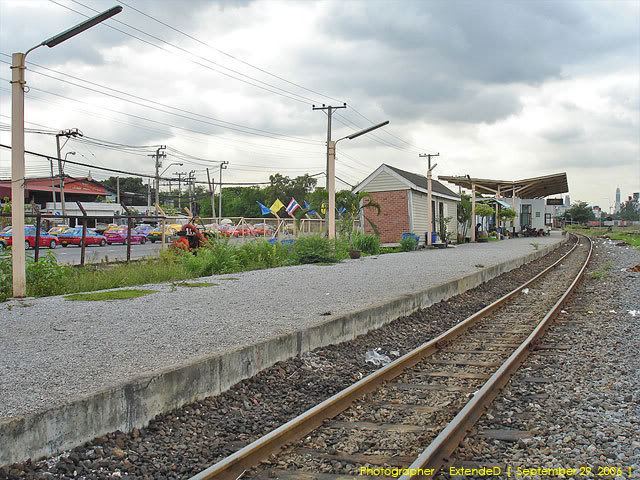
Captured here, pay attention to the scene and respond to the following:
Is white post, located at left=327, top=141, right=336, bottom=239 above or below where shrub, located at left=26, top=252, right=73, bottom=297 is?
above

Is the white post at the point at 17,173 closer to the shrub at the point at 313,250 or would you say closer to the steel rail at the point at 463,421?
the steel rail at the point at 463,421

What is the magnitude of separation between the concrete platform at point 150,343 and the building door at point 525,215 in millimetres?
56547

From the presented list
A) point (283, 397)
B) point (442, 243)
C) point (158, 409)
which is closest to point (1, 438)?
point (158, 409)

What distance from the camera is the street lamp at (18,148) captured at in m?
9.79

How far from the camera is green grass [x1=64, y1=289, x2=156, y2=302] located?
10281mm

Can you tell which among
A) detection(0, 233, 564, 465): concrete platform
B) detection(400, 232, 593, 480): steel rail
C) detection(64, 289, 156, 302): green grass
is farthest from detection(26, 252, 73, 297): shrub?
detection(400, 232, 593, 480): steel rail

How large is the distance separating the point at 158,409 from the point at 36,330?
302cm

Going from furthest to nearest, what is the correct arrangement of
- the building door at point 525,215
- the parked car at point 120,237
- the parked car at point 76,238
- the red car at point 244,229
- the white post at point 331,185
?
the building door at point 525,215 < the parked car at point 120,237 < the parked car at point 76,238 < the red car at point 244,229 < the white post at point 331,185

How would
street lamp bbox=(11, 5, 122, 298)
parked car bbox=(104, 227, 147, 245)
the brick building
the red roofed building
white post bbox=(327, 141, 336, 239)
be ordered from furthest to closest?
the red roofed building → parked car bbox=(104, 227, 147, 245) → the brick building → white post bbox=(327, 141, 336, 239) → street lamp bbox=(11, 5, 122, 298)

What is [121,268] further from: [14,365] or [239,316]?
[14,365]

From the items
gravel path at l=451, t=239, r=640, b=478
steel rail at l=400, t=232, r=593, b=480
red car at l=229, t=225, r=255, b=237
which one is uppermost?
red car at l=229, t=225, r=255, b=237

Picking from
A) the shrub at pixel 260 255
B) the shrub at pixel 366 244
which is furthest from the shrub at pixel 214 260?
the shrub at pixel 366 244

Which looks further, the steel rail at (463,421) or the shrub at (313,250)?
the shrub at (313,250)

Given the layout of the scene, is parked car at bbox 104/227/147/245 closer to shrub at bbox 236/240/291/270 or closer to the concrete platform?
shrub at bbox 236/240/291/270
